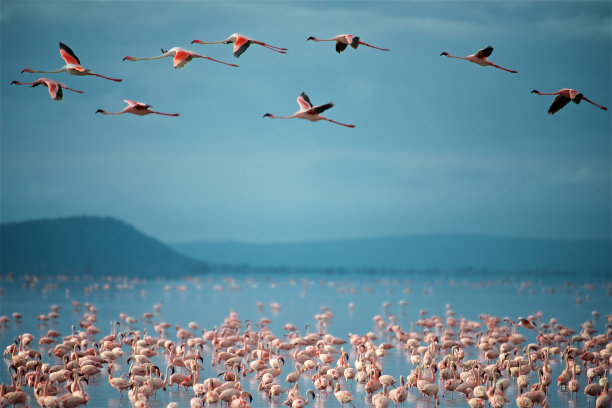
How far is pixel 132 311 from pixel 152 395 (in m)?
19.6

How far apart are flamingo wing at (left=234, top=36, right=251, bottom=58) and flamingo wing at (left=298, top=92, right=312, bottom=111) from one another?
132 centimetres

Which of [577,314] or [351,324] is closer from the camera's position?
[351,324]

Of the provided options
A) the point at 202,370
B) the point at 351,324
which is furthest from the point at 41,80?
the point at 351,324

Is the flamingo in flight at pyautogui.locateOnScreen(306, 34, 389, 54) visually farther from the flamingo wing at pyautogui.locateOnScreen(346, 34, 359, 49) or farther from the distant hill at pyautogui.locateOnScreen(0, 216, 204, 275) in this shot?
the distant hill at pyautogui.locateOnScreen(0, 216, 204, 275)

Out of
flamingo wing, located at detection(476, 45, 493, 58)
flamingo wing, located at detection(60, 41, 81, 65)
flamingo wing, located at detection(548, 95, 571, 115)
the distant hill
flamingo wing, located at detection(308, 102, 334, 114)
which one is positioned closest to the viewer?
flamingo wing, located at detection(308, 102, 334, 114)

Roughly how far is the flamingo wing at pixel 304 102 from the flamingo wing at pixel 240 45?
52.1 inches

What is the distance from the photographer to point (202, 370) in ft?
52.4

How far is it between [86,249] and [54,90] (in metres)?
96.6

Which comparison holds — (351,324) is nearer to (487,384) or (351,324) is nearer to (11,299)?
(487,384)

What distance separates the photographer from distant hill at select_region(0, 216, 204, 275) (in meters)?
99.9

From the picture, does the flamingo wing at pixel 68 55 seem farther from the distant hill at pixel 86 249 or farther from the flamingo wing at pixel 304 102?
the distant hill at pixel 86 249

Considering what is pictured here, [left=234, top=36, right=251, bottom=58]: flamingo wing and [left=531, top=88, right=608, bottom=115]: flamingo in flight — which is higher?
[left=234, top=36, right=251, bottom=58]: flamingo wing

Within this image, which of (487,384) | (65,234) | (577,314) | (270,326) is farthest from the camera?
(65,234)

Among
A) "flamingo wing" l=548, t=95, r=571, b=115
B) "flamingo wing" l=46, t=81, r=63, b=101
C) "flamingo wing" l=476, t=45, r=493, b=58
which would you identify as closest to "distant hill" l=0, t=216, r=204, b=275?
"flamingo wing" l=46, t=81, r=63, b=101
